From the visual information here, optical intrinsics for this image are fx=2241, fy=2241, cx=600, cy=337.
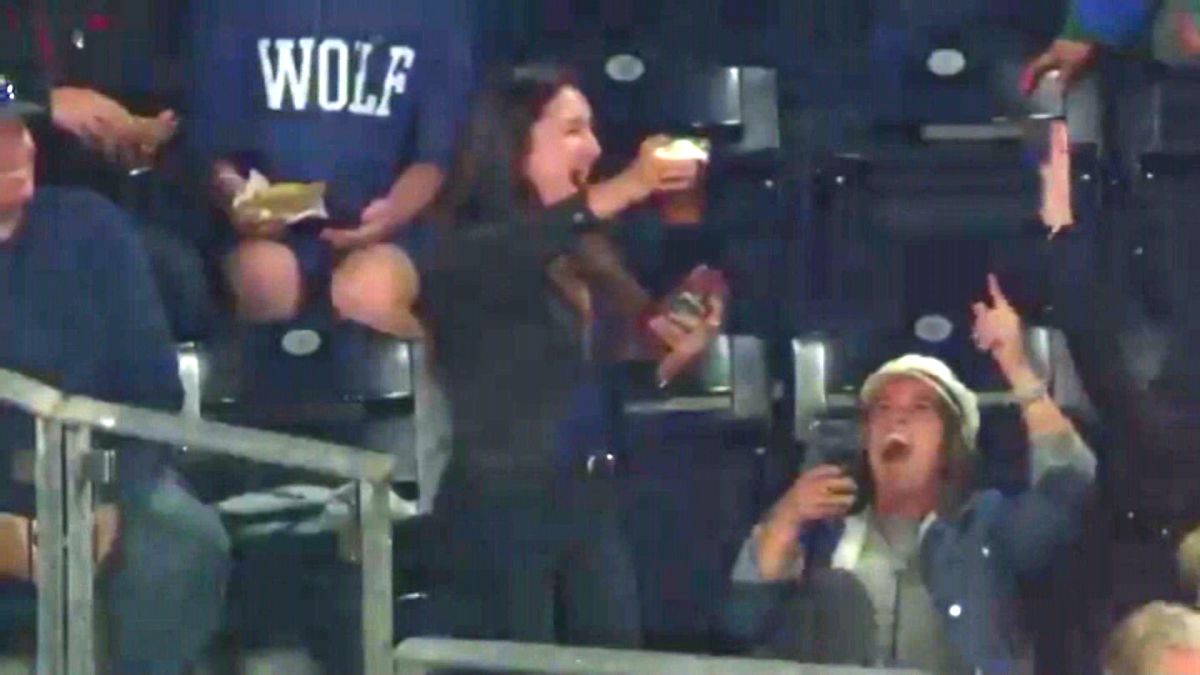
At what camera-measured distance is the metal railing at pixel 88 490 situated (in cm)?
251

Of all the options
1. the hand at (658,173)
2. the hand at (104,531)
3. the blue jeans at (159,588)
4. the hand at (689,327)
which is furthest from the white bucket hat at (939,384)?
the hand at (104,531)

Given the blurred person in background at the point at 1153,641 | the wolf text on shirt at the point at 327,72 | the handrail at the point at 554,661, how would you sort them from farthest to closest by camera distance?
the wolf text on shirt at the point at 327,72 < the blurred person in background at the point at 1153,641 < the handrail at the point at 554,661

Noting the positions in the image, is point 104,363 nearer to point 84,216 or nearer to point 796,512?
point 84,216

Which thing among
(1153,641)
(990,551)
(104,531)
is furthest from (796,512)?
(104,531)

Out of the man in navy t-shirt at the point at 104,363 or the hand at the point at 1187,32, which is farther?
the hand at the point at 1187,32

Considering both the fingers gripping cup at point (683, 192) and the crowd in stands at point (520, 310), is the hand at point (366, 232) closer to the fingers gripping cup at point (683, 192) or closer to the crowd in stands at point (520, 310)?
the crowd in stands at point (520, 310)

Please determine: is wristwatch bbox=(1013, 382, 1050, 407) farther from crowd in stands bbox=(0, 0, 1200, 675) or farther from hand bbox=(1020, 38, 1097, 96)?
hand bbox=(1020, 38, 1097, 96)

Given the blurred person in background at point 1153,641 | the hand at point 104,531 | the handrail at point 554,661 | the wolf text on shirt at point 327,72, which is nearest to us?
the handrail at point 554,661

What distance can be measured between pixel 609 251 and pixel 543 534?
378mm

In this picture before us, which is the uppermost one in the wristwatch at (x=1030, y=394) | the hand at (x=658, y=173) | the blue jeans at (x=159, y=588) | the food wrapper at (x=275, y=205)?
the hand at (x=658, y=173)

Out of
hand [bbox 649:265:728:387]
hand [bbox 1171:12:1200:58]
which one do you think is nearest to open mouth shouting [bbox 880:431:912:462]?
hand [bbox 649:265:728:387]

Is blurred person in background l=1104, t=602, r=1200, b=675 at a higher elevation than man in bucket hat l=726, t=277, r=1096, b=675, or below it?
below

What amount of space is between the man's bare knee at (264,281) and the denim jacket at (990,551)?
69 centimetres

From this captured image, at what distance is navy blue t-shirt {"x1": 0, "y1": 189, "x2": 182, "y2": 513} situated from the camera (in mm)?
2896
